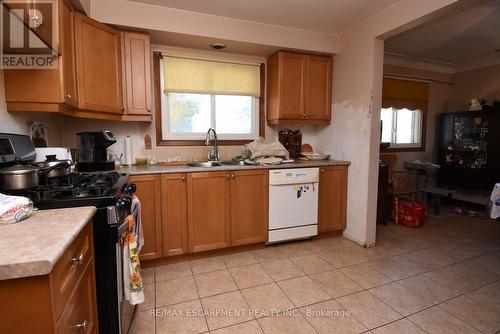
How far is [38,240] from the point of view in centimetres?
84

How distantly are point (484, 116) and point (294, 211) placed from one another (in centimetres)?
352

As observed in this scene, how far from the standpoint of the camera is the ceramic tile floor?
1.70m

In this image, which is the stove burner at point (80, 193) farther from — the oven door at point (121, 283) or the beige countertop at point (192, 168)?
the beige countertop at point (192, 168)

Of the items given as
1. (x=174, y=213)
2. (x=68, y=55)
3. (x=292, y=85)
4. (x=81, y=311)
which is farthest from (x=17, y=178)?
(x=292, y=85)

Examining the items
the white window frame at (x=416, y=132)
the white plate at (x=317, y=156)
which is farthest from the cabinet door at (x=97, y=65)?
the white window frame at (x=416, y=132)

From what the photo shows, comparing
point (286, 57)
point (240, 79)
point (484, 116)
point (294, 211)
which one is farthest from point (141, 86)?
point (484, 116)

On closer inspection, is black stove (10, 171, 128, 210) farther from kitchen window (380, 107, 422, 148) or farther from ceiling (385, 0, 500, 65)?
A: kitchen window (380, 107, 422, 148)

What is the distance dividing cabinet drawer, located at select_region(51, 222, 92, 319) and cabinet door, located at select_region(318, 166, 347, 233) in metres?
2.37

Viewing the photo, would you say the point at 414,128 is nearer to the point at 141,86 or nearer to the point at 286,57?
the point at 286,57

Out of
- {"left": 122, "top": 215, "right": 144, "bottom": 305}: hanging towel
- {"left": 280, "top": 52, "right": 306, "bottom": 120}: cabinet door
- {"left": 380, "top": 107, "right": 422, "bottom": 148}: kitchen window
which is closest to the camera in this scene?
{"left": 122, "top": 215, "right": 144, "bottom": 305}: hanging towel

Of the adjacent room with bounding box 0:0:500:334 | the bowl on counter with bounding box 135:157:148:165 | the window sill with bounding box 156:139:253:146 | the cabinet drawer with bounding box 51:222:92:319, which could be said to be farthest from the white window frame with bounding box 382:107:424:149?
the cabinet drawer with bounding box 51:222:92:319

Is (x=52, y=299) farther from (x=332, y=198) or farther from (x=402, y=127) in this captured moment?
(x=402, y=127)

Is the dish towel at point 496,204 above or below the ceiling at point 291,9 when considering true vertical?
below

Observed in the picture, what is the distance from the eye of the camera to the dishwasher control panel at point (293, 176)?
108 inches
